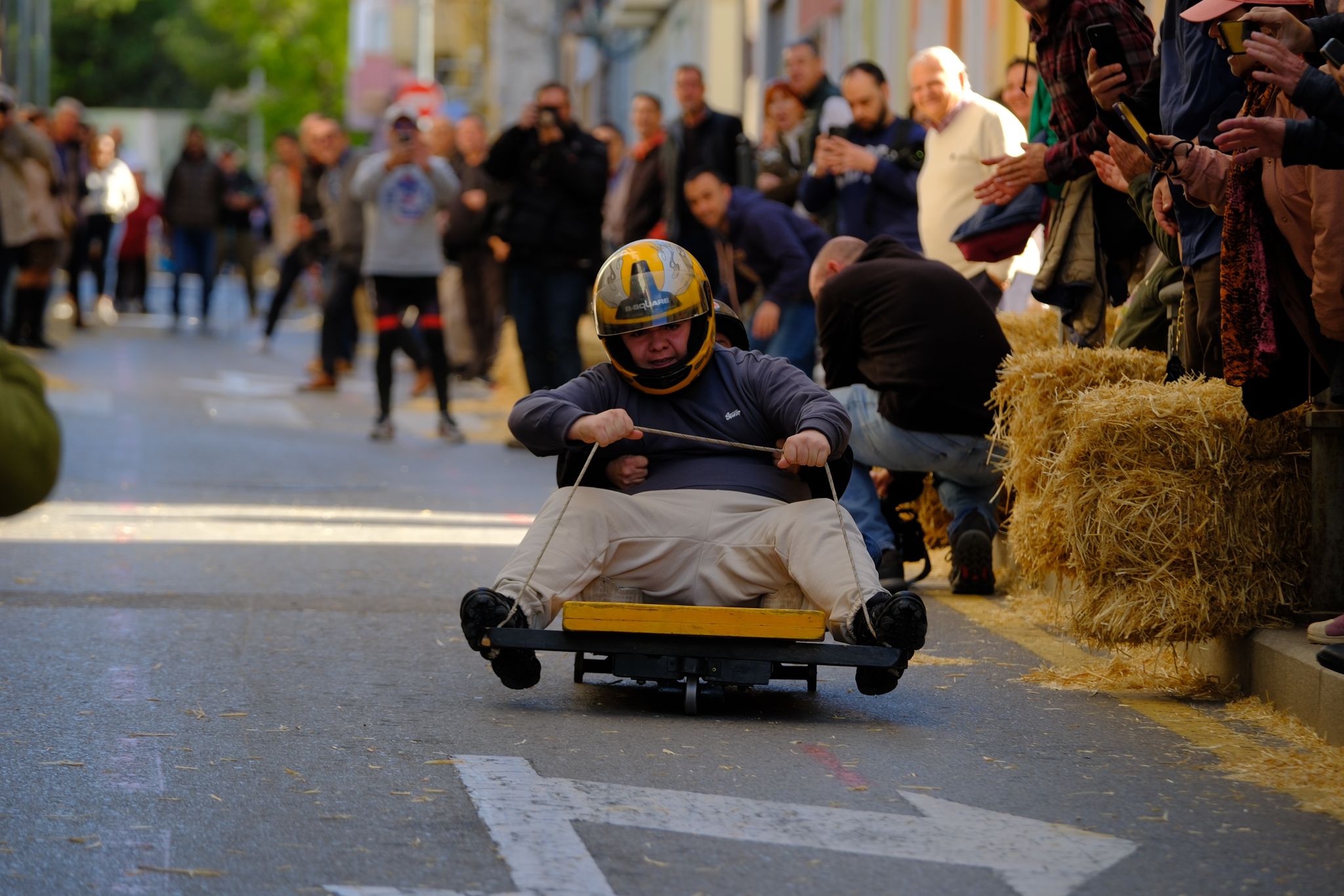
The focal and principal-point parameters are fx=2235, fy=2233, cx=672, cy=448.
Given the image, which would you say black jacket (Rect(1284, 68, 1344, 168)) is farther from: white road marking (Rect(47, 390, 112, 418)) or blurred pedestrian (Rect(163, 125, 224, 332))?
blurred pedestrian (Rect(163, 125, 224, 332))

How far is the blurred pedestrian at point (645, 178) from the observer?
51.7 feet

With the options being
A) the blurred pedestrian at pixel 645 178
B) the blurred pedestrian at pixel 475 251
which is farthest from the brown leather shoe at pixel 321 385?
the blurred pedestrian at pixel 645 178

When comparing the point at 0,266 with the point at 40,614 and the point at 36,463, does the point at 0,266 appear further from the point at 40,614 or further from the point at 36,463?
the point at 36,463

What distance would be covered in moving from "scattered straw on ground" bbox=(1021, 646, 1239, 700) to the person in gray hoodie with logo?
340 inches

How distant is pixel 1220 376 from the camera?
23.9 feet

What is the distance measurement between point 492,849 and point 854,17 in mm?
18824

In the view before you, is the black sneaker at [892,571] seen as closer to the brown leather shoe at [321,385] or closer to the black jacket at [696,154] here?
the black jacket at [696,154]

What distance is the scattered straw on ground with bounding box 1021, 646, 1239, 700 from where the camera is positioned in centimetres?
698

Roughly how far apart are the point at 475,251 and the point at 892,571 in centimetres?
1188

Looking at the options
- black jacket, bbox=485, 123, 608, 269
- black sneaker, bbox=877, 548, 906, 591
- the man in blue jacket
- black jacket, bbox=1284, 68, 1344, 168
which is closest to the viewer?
black jacket, bbox=1284, 68, 1344, 168

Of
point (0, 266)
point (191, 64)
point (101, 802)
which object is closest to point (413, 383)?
point (0, 266)

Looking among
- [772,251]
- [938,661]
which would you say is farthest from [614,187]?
[938,661]

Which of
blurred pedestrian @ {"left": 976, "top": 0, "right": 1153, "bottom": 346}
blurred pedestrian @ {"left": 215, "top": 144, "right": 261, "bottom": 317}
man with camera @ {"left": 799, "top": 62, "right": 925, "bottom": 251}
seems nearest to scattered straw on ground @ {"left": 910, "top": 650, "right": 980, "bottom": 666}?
blurred pedestrian @ {"left": 976, "top": 0, "right": 1153, "bottom": 346}

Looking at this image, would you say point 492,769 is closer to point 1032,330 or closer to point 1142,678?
point 1142,678
